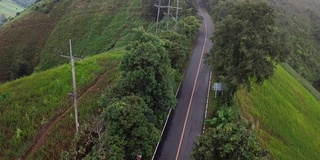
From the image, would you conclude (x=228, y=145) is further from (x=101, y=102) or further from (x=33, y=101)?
(x=33, y=101)

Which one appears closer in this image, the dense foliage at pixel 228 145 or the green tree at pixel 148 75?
the dense foliage at pixel 228 145

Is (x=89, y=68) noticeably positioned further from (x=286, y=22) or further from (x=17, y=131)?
(x=286, y=22)

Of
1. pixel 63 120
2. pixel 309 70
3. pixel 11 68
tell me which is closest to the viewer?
pixel 63 120

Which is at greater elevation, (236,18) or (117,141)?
(236,18)

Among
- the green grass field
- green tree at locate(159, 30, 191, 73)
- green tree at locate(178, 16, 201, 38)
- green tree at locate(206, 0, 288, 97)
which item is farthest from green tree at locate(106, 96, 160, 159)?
the green grass field

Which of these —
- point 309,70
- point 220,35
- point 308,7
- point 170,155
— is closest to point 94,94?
point 170,155

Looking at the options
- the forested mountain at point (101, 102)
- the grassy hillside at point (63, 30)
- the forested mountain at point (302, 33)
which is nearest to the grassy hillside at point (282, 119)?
the forested mountain at point (101, 102)

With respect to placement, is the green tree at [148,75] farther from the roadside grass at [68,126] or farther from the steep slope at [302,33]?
the steep slope at [302,33]

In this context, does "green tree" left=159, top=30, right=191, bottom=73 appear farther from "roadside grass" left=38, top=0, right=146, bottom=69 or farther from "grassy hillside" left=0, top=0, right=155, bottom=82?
"roadside grass" left=38, top=0, right=146, bottom=69
